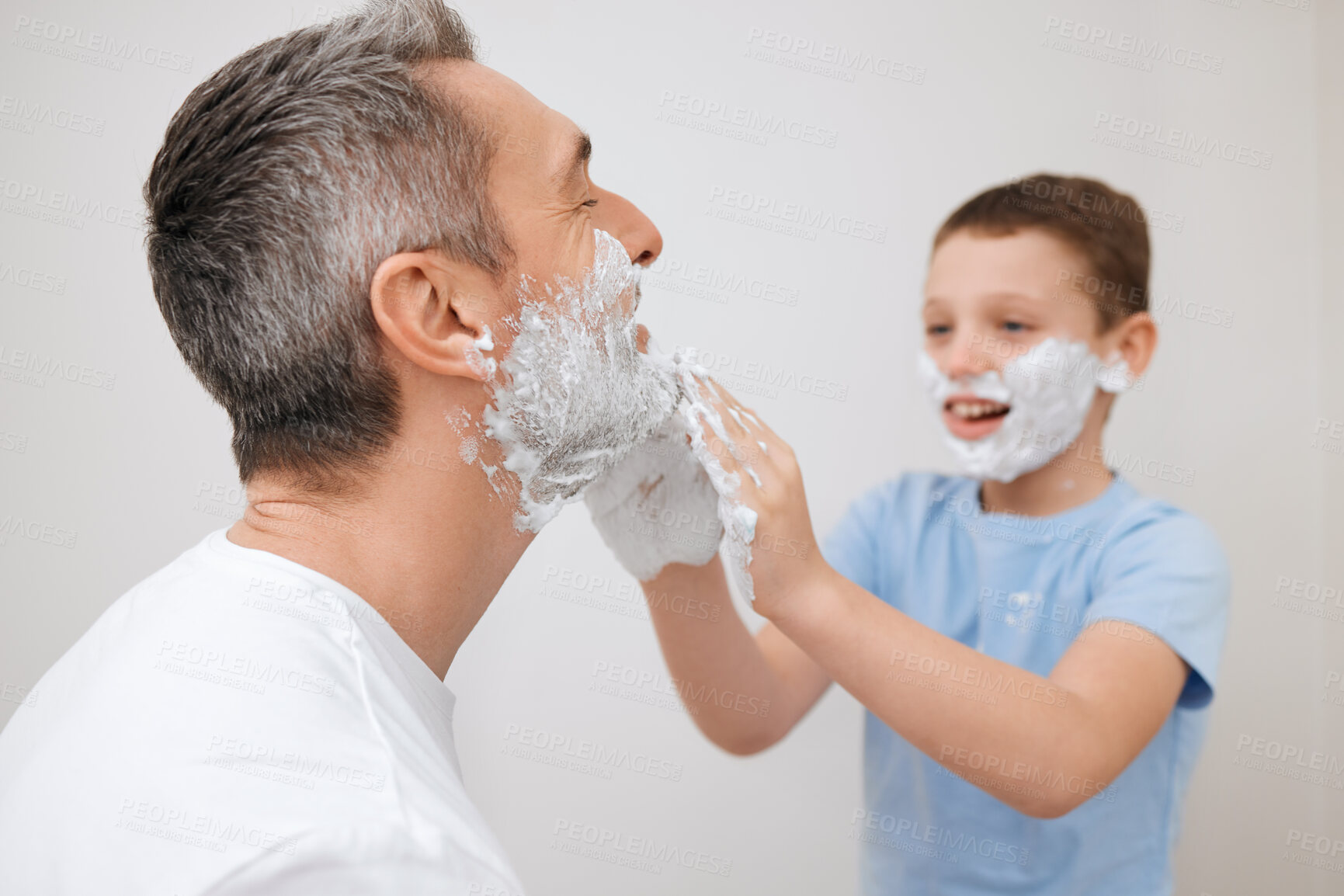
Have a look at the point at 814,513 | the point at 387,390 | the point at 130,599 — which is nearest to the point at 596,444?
the point at 387,390

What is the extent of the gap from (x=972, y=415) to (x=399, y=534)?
3.14 ft

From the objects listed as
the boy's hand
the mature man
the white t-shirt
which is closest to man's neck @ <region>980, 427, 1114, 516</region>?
the boy's hand

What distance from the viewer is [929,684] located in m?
0.96

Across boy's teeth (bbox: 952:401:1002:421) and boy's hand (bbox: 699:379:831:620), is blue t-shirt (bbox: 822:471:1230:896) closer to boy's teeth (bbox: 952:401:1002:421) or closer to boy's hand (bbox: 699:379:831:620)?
boy's teeth (bbox: 952:401:1002:421)

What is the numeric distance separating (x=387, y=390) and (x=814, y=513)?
122 centimetres

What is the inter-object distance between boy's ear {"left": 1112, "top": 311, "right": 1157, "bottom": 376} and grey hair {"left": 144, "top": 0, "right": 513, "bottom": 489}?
3.38 ft

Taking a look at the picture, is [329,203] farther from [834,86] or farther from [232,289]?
[834,86]

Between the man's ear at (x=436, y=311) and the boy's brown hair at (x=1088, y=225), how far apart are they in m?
0.89

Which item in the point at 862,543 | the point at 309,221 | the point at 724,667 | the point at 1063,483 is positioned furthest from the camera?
the point at 862,543

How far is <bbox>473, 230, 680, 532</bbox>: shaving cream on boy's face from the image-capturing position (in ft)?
2.88

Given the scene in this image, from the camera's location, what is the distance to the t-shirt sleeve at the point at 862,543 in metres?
1.48

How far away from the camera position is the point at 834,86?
1.87m

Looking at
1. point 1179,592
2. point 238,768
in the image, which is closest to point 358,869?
point 238,768

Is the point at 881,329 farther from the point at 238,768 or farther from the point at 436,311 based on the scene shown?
the point at 238,768
